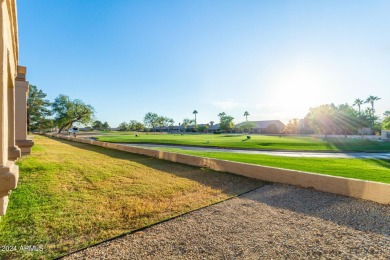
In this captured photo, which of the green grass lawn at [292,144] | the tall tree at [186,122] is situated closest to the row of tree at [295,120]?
the green grass lawn at [292,144]

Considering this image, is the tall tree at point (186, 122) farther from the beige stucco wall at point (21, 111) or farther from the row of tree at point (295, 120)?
the beige stucco wall at point (21, 111)

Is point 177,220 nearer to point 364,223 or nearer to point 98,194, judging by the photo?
point 98,194

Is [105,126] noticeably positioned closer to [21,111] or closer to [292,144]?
[292,144]

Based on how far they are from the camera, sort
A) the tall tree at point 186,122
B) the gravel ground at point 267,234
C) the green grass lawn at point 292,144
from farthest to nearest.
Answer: the tall tree at point 186,122 < the green grass lawn at point 292,144 < the gravel ground at point 267,234

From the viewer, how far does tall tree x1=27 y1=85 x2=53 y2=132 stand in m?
47.4

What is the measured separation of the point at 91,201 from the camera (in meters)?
5.61

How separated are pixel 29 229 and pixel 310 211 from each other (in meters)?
6.35

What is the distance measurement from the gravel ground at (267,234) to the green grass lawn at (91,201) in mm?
539

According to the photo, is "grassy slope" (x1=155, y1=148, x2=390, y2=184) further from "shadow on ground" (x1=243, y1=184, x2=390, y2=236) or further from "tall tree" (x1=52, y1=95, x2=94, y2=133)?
"tall tree" (x1=52, y1=95, x2=94, y2=133)

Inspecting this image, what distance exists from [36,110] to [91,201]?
56783 millimetres

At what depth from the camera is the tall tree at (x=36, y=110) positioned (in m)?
47.4

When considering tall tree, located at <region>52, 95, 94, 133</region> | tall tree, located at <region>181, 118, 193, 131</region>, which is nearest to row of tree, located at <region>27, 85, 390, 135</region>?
tall tree, located at <region>52, 95, 94, 133</region>

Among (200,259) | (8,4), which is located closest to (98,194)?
(200,259)

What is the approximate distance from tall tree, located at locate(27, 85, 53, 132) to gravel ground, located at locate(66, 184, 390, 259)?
5635 cm
